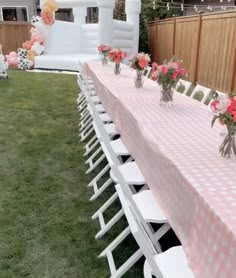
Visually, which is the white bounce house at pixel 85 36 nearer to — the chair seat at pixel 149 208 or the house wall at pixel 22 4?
the house wall at pixel 22 4

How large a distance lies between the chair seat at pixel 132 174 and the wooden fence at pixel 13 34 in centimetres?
1289

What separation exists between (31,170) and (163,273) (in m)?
2.47

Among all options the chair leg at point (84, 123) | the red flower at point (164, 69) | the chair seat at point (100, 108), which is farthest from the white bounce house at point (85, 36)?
the red flower at point (164, 69)

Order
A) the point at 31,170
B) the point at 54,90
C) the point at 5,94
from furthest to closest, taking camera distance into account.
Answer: the point at 54,90
the point at 5,94
the point at 31,170

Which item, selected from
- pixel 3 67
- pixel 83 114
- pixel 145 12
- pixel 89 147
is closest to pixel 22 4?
pixel 145 12

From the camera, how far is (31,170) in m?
3.63

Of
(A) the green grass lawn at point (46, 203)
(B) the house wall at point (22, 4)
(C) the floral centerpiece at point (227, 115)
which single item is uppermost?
(B) the house wall at point (22, 4)

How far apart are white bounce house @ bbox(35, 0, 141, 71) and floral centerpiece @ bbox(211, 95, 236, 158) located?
834cm

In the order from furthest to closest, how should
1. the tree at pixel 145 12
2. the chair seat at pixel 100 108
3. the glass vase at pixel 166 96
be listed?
the tree at pixel 145 12
the chair seat at pixel 100 108
the glass vase at pixel 166 96

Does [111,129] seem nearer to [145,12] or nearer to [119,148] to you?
[119,148]

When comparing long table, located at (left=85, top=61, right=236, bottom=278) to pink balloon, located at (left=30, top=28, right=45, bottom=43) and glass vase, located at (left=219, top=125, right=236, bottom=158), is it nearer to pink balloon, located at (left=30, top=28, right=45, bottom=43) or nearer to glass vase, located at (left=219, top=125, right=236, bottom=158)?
glass vase, located at (left=219, top=125, right=236, bottom=158)

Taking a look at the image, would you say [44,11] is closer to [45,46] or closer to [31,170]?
[45,46]

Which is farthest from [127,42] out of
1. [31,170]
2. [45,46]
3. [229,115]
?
[229,115]

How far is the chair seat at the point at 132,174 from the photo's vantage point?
231 cm
